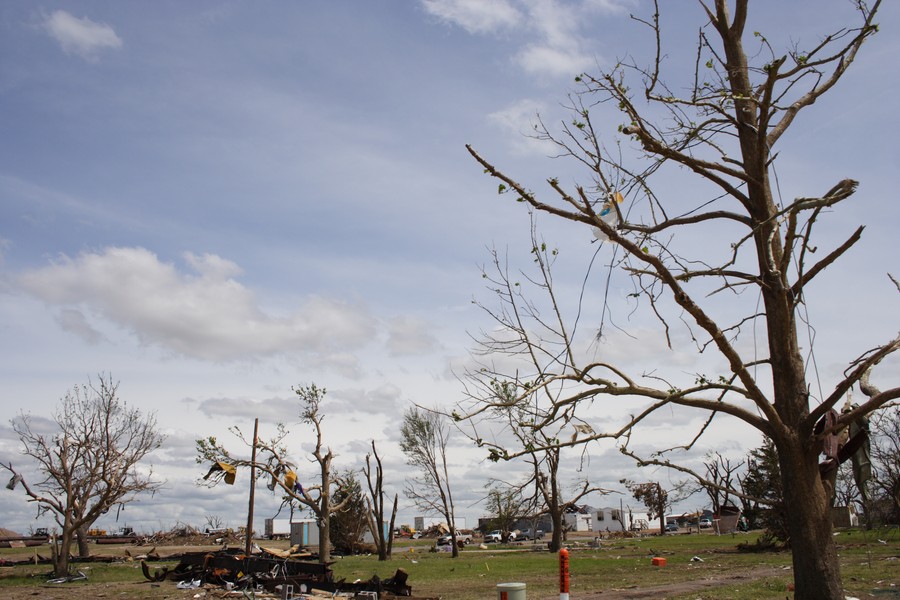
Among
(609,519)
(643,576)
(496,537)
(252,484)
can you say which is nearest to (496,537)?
(496,537)

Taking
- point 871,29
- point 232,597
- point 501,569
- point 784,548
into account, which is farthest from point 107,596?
→ point 784,548

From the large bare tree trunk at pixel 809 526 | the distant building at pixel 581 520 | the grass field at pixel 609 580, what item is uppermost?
the large bare tree trunk at pixel 809 526

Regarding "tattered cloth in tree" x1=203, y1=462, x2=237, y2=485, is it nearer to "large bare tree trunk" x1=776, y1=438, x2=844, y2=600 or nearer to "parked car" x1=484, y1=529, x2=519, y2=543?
"large bare tree trunk" x1=776, y1=438, x2=844, y2=600

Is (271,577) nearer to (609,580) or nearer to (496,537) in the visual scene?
(609,580)

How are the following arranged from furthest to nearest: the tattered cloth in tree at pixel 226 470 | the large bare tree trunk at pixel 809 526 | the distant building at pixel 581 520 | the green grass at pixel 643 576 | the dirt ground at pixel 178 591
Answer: the distant building at pixel 581 520 → the tattered cloth in tree at pixel 226 470 → the dirt ground at pixel 178 591 → the green grass at pixel 643 576 → the large bare tree trunk at pixel 809 526

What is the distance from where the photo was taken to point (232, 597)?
15.4 meters

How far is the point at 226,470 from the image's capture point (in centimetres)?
2425

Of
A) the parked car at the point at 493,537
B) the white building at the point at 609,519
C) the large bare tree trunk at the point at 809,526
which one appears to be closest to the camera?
the large bare tree trunk at the point at 809,526

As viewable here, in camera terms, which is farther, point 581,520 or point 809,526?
point 581,520

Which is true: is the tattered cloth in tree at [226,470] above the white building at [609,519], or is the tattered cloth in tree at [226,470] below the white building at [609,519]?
above

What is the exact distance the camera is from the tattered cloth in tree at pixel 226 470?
24.1 metres

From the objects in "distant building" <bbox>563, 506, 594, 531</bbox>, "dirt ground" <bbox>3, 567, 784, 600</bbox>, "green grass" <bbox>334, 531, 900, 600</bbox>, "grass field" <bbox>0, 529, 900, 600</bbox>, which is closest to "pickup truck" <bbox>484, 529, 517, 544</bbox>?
"distant building" <bbox>563, 506, 594, 531</bbox>

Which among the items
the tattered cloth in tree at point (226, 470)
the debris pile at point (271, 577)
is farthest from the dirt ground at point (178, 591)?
the tattered cloth in tree at point (226, 470)

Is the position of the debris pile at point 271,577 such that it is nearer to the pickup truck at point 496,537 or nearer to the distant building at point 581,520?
the pickup truck at point 496,537
